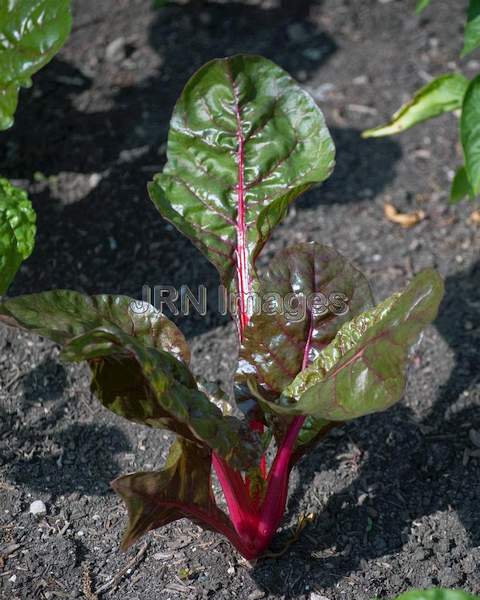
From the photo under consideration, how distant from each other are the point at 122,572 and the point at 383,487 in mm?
682

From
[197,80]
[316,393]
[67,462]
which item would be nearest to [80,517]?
[67,462]

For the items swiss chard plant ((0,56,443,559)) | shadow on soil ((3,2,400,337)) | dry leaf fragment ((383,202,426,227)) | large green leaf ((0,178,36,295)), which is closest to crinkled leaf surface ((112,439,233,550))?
swiss chard plant ((0,56,443,559))

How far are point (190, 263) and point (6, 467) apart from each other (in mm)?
935

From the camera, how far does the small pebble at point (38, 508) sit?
7.24 ft

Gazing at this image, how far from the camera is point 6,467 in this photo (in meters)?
2.30

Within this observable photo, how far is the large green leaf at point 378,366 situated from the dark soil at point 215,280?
60 centimetres

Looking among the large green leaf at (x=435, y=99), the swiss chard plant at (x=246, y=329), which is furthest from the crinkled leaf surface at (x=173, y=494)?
the large green leaf at (x=435, y=99)

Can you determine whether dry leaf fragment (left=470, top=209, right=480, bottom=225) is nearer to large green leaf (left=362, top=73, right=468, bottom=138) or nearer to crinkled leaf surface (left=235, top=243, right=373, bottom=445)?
large green leaf (left=362, top=73, right=468, bottom=138)

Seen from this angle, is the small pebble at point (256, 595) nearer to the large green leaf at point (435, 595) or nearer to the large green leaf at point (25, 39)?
the large green leaf at point (435, 595)

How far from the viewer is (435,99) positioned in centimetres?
260

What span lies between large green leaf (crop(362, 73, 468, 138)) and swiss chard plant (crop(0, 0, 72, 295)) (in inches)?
37.4

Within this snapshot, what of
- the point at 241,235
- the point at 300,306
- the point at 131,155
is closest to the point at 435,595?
the point at 300,306

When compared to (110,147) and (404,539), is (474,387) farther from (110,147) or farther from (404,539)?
(110,147)

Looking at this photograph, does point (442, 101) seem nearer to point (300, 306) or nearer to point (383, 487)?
point (300, 306)
